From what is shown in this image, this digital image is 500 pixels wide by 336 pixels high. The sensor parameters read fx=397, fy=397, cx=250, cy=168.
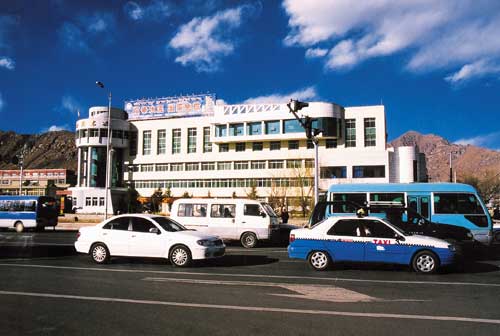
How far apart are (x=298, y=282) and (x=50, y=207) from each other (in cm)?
2558

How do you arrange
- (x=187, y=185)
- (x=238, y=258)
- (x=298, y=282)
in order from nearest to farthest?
(x=298, y=282), (x=238, y=258), (x=187, y=185)

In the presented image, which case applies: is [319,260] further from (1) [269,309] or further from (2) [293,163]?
(2) [293,163]

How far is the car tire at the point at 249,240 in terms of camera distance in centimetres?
1672

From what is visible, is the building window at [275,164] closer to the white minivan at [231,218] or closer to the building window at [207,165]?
the building window at [207,165]

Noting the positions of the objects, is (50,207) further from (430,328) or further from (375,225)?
(430,328)

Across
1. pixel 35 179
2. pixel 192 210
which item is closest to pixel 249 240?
pixel 192 210

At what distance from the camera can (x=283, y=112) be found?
61625 millimetres

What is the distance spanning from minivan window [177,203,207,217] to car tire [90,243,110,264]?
20.2ft

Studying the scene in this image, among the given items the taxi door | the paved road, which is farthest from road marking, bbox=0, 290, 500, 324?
the taxi door

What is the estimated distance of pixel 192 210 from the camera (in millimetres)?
17641

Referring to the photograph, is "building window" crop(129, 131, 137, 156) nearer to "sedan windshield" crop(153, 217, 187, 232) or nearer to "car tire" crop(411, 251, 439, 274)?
"sedan windshield" crop(153, 217, 187, 232)

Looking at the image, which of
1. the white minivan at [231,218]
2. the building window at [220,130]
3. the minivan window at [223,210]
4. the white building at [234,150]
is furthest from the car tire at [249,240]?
the building window at [220,130]

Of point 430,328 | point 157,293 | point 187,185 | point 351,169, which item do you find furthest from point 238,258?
point 187,185

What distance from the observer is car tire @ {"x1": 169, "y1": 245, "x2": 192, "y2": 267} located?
35.9ft
